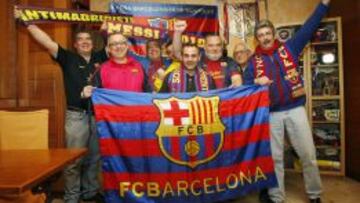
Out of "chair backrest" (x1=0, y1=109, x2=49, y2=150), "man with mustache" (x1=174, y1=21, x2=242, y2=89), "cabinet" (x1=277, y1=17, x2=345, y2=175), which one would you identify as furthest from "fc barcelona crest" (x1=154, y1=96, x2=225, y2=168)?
"cabinet" (x1=277, y1=17, x2=345, y2=175)

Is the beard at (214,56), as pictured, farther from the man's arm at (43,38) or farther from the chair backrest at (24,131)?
the chair backrest at (24,131)

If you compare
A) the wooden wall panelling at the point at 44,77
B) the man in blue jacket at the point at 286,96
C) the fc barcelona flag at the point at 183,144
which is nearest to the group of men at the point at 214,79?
the man in blue jacket at the point at 286,96

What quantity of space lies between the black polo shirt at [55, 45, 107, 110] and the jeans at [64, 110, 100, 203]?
0.10 metres

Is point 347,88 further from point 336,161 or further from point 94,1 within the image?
point 94,1

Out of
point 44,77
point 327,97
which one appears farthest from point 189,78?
point 327,97

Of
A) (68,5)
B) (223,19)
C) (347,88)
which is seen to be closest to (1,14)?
(68,5)

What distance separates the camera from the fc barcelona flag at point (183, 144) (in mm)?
2486

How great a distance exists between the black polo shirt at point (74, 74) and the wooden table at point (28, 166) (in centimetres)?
95

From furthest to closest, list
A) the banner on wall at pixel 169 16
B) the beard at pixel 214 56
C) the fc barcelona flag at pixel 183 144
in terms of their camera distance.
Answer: the banner on wall at pixel 169 16
the beard at pixel 214 56
the fc barcelona flag at pixel 183 144

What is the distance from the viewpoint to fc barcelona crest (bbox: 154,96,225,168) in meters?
2.52

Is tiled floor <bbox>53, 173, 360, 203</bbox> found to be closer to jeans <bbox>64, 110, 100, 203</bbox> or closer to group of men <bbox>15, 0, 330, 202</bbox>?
group of men <bbox>15, 0, 330, 202</bbox>

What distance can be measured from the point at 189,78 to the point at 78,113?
975 millimetres

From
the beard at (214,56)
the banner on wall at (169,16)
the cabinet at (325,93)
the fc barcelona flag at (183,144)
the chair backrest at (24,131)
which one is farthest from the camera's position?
the banner on wall at (169,16)

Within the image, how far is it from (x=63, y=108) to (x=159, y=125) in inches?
47.0
